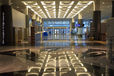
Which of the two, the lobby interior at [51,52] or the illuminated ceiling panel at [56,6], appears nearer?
the lobby interior at [51,52]

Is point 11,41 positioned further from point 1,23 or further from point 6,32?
point 1,23

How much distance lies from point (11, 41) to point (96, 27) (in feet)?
34.4

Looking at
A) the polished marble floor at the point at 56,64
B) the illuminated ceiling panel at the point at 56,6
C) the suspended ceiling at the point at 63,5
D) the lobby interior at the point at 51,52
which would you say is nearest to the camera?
the polished marble floor at the point at 56,64

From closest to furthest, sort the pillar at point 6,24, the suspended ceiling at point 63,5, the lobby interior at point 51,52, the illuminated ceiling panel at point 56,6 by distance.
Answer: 1. the lobby interior at point 51,52
2. the pillar at point 6,24
3. the suspended ceiling at point 63,5
4. the illuminated ceiling panel at point 56,6

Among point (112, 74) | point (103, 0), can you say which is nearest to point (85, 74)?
point (112, 74)

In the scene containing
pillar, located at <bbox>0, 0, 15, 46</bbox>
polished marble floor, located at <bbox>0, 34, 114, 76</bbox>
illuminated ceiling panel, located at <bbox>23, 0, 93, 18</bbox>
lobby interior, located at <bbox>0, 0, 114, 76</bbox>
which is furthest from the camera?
illuminated ceiling panel, located at <bbox>23, 0, 93, 18</bbox>

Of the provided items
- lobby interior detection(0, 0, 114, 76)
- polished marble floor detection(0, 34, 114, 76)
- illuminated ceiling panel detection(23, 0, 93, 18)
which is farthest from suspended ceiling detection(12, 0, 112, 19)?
polished marble floor detection(0, 34, 114, 76)

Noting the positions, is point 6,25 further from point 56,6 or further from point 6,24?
point 56,6

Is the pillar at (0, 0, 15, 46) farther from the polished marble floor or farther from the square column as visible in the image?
the polished marble floor

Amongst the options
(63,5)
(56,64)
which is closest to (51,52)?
(56,64)

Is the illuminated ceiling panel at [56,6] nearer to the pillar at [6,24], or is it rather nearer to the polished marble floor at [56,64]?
the pillar at [6,24]

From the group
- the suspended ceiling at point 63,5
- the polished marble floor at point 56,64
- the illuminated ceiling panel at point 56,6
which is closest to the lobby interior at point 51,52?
the polished marble floor at point 56,64

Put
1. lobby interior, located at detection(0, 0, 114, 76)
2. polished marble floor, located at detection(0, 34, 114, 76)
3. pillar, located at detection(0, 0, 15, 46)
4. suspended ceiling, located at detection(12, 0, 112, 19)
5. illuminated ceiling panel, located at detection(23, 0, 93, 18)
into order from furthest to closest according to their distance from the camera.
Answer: illuminated ceiling panel, located at detection(23, 0, 93, 18)
suspended ceiling, located at detection(12, 0, 112, 19)
pillar, located at detection(0, 0, 15, 46)
lobby interior, located at detection(0, 0, 114, 76)
polished marble floor, located at detection(0, 34, 114, 76)

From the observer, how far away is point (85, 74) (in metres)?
4.19
